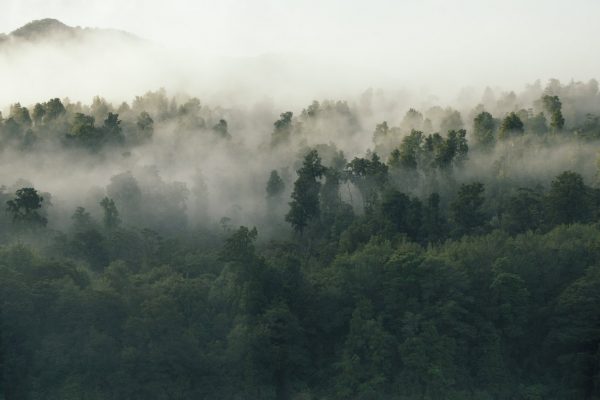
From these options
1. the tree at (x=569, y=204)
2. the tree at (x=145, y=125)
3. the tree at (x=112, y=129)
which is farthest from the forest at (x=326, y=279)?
the tree at (x=145, y=125)

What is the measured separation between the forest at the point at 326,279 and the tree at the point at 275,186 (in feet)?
1.35

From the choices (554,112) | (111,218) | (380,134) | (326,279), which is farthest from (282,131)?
(326,279)

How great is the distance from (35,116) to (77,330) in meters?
81.0

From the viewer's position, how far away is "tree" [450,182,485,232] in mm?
95250

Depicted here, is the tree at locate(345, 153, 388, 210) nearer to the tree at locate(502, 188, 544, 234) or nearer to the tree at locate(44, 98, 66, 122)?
the tree at locate(502, 188, 544, 234)

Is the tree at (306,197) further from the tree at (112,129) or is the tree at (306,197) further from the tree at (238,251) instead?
the tree at (112,129)

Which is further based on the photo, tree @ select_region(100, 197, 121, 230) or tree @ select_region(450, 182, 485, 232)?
tree @ select_region(100, 197, 121, 230)

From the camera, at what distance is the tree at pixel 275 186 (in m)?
120

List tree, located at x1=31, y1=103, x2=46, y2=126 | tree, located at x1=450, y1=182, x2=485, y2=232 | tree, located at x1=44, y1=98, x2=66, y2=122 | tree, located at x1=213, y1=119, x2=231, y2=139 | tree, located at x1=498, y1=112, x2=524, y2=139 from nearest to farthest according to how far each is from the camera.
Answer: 1. tree, located at x1=450, y1=182, x2=485, y2=232
2. tree, located at x1=498, y1=112, x2=524, y2=139
3. tree, located at x1=44, y1=98, x2=66, y2=122
4. tree, located at x1=31, y1=103, x2=46, y2=126
5. tree, located at x1=213, y1=119, x2=231, y2=139

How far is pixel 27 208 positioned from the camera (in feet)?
322

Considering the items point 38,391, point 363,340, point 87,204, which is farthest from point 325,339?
point 87,204

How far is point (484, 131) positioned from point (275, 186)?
30.2 m

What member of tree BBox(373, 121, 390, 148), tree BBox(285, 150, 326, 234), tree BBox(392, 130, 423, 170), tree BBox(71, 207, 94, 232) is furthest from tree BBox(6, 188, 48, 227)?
tree BBox(373, 121, 390, 148)

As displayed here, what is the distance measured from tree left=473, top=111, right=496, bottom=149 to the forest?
31 cm
